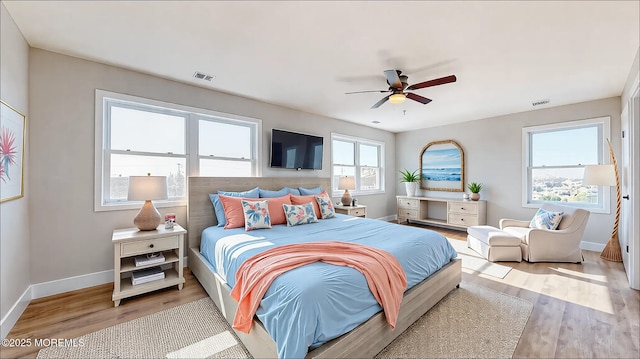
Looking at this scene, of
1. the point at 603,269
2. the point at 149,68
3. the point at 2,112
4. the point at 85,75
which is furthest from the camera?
the point at 603,269

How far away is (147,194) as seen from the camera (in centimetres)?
276

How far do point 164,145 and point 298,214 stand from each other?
2022 mm

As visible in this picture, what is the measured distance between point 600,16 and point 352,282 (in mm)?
2908

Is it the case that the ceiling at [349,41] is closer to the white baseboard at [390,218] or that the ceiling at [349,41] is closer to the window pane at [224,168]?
the window pane at [224,168]

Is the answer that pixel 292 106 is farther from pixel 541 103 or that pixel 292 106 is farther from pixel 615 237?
pixel 615 237

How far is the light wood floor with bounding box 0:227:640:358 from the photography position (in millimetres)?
1946

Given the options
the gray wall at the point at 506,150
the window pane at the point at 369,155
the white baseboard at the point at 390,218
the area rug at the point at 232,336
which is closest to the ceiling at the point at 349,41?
the gray wall at the point at 506,150

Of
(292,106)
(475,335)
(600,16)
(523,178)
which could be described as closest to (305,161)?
(292,106)

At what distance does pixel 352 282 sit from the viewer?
1735mm

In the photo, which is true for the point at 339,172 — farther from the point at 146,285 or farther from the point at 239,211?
the point at 146,285

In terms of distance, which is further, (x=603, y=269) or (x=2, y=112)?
(x=603, y=269)

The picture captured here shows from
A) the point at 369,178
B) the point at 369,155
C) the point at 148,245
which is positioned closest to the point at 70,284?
the point at 148,245

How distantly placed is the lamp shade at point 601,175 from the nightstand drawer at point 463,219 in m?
1.85

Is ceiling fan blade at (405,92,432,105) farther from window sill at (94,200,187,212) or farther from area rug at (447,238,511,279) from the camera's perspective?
window sill at (94,200,187,212)
